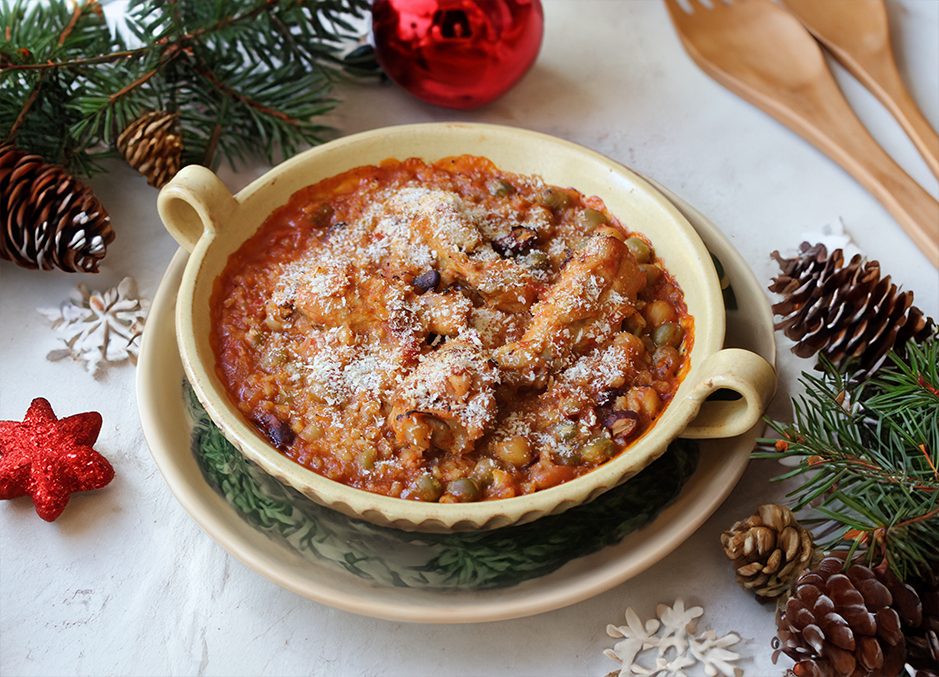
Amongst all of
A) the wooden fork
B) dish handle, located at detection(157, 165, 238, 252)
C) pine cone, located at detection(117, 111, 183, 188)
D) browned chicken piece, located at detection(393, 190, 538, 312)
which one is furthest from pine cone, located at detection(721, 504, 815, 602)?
pine cone, located at detection(117, 111, 183, 188)

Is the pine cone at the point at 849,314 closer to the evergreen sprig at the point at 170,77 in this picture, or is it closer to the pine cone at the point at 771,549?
the pine cone at the point at 771,549

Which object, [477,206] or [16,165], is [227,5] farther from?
[477,206]

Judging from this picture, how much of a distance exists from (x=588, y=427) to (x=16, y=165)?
206cm

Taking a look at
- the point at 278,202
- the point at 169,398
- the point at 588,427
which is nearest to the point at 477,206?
the point at 278,202

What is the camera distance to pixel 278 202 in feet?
8.34

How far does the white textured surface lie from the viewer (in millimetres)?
2078

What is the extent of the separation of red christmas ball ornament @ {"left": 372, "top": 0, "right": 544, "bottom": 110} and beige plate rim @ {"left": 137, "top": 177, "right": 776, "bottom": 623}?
1552 millimetres

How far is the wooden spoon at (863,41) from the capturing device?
3.21 m

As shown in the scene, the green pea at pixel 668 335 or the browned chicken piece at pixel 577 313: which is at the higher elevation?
the browned chicken piece at pixel 577 313

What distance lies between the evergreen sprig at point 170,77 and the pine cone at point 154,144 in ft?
0.21

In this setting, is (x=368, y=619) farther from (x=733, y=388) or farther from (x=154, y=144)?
(x=154, y=144)

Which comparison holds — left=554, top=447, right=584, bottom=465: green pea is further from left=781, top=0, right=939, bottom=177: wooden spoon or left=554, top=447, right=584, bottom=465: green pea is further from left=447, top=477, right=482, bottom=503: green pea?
left=781, top=0, right=939, bottom=177: wooden spoon

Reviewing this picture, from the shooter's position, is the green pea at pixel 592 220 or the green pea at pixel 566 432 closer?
the green pea at pixel 566 432

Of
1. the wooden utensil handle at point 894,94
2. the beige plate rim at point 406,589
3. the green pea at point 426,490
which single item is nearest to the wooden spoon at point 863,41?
the wooden utensil handle at point 894,94
